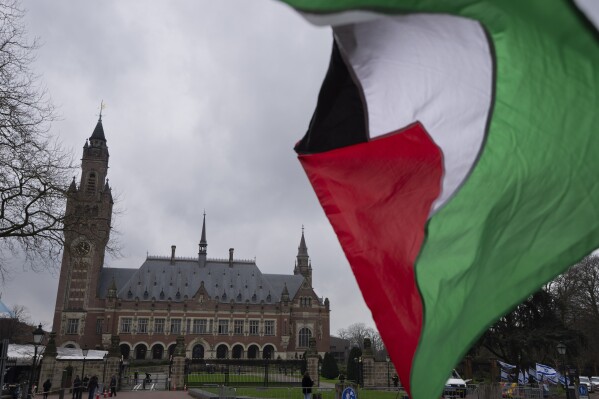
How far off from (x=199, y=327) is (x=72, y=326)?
16.5 meters

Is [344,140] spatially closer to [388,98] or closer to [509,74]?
[388,98]

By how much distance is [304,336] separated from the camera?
75.2 metres

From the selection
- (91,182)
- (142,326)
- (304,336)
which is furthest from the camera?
(304,336)

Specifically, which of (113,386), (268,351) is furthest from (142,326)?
(113,386)

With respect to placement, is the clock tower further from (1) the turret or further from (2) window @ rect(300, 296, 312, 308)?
(1) the turret

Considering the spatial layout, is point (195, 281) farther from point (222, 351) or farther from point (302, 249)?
point (302, 249)

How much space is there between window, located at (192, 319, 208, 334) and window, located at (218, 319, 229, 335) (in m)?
1.94

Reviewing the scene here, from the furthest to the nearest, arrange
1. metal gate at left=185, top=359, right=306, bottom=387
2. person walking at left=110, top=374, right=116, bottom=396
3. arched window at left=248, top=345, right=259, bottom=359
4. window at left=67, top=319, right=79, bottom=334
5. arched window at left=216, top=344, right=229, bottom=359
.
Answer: arched window at left=248, top=345, right=259, bottom=359 < arched window at left=216, top=344, right=229, bottom=359 < window at left=67, top=319, right=79, bottom=334 < metal gate at left=185, top=359, right=306, bottom=387 < person walking at left=110, top=374, right=116, bottom=396

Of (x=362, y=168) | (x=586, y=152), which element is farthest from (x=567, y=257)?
(x=362, y=168)

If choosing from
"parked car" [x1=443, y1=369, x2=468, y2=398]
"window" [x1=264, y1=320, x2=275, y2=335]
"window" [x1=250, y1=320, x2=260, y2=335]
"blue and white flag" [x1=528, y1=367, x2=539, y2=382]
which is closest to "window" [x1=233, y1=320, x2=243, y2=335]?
"window" [x1=250, y1=320, x2=260, y2=335]

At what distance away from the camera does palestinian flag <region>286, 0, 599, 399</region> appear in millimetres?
3410

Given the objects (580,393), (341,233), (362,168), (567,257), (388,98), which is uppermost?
(388,98)

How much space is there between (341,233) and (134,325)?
71.2 m

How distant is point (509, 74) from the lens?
3783 mm
